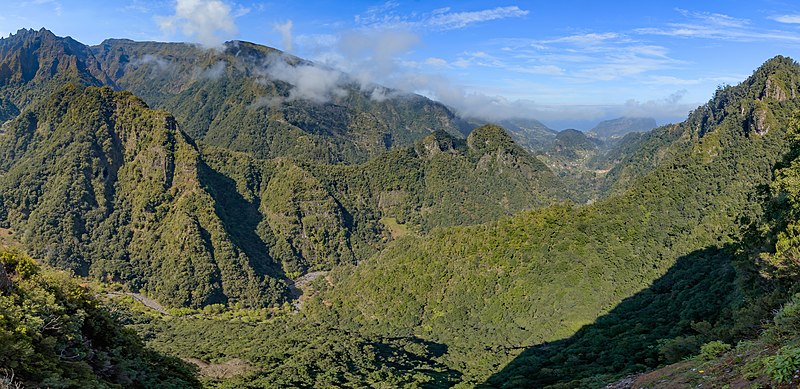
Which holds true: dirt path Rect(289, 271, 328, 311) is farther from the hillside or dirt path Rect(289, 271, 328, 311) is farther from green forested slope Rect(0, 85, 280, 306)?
green forested slope Rect(0, 85, 280, 306)

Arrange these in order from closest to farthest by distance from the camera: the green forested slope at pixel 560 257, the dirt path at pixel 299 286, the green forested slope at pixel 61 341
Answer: the green forested slope at pixel 61 341 < the green forested slope at pixel 560 257 < the dirt path at pixel 299 286

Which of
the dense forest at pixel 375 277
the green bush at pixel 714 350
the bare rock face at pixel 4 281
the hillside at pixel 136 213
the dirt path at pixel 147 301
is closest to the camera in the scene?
the green bush at pixel 714 350

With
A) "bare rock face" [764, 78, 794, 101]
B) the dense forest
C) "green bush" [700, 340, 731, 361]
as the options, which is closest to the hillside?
the dense forest

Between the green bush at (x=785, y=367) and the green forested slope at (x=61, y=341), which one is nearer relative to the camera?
the green bush at (x=785, y=367)

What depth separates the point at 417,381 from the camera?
262ft

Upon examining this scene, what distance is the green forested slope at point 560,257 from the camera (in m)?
94.7

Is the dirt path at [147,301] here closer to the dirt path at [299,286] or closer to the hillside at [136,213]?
the hillside at [136,213]

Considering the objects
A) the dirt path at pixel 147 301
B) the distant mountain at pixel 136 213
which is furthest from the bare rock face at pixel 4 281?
the distant mountain at pixel 136 213

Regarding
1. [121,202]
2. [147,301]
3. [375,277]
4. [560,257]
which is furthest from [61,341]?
[121,202]

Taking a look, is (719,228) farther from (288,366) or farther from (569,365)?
(288,366)

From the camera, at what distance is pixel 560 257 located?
105 metres

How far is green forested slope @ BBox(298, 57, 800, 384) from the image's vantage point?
94688 mm

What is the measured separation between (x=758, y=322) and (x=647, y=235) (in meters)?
84.2

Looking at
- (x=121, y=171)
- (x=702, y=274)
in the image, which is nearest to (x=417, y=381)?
(x=702, y=274)
